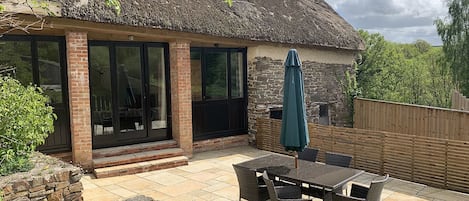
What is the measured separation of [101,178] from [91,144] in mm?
903

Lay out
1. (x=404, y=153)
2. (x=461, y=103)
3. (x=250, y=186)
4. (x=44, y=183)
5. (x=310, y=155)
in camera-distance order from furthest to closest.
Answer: (x=461, y=103), (x=404, y=153), (x=310, y=155), (x=250, y=186), (x=44, y=183)

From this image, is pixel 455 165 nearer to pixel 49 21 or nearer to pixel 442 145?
pixel 442 145

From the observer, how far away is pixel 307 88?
12.2 m

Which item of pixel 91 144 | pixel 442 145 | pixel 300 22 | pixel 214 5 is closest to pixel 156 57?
pixel 214 5

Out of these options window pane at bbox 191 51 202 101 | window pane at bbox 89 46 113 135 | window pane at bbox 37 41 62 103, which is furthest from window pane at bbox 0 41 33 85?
window pane at bbox 191 51 202 101

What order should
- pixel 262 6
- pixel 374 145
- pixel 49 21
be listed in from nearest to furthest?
pixel 49 21, pixel 374 145, pixel 262 6

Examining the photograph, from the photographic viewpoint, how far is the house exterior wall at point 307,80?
11.0 m

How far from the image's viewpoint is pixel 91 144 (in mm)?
8172

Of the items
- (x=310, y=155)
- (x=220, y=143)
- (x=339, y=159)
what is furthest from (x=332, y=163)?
(x=220, y=143)

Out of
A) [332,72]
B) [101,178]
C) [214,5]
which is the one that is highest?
[214,5]

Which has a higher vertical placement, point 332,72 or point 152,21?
point 152,21

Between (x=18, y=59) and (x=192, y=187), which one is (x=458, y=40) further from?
(x=18, y=59)

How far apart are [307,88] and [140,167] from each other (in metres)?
6.49

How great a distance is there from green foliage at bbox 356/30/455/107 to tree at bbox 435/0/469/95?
80 centimetres
